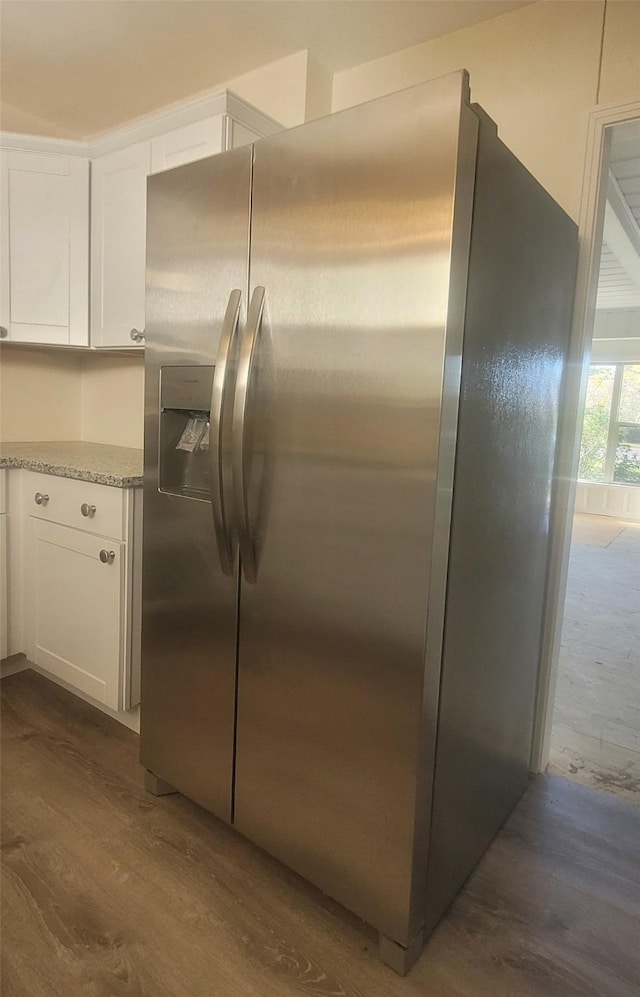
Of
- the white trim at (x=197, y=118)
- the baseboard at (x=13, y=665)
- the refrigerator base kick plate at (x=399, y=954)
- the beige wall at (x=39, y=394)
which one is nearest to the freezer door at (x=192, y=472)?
the refrigerator base kick plate at (x=399, y=954)

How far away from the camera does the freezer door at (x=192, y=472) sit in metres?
1.45

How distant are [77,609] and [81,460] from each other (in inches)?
23.2

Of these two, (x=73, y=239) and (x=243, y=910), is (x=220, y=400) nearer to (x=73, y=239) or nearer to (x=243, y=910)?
(x=243, y=910)

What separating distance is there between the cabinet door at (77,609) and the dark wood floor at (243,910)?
359 millimetres

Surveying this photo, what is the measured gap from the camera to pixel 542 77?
1.89 m

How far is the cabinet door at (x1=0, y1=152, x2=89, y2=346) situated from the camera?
262 centimetres

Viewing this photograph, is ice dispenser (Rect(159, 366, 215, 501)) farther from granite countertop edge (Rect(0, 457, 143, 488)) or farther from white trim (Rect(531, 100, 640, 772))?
white trim (Rect(531, 100, 640, 772))

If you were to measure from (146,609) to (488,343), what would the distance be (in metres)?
1.19

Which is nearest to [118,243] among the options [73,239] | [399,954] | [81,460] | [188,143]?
[73,239]

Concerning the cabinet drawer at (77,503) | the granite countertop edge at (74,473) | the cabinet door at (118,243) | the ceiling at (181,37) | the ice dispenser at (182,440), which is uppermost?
the ceiling at (181,37)

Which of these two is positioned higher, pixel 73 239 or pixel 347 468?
pixel 73 239

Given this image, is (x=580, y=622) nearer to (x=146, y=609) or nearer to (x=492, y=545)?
(x=492, y=545)

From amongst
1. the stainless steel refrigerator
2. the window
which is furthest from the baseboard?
the window

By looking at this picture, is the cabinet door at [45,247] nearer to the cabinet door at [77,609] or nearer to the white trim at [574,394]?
the cabinet door at [77,609]
